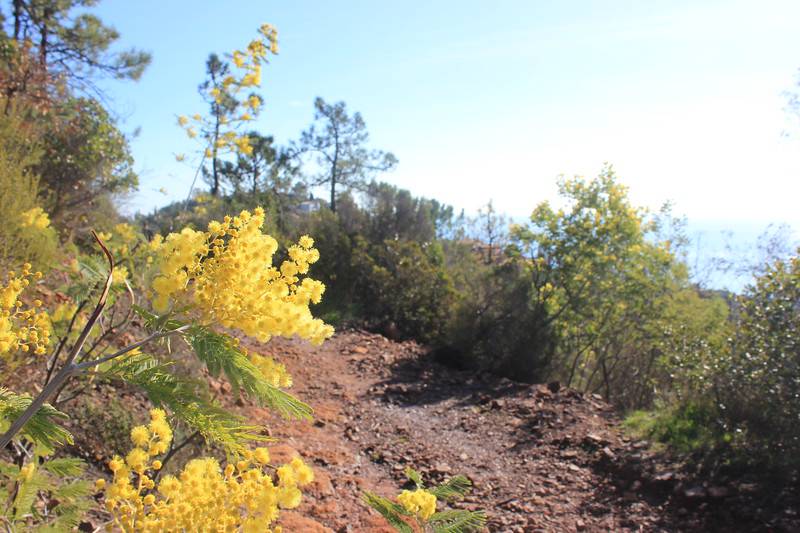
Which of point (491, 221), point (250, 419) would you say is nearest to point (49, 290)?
point (250, 419)

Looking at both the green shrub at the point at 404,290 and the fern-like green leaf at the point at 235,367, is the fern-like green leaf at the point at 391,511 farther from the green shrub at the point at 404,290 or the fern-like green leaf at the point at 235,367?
the green shrub at the point at 404,290

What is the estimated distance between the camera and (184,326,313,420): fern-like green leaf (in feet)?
3.77

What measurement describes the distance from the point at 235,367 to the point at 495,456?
16.7 ft

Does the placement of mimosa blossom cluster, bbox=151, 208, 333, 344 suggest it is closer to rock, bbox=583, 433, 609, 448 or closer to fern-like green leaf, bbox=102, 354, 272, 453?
fern-like green leaf, bbox=102, 354, 272, 453

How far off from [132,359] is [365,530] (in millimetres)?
2993

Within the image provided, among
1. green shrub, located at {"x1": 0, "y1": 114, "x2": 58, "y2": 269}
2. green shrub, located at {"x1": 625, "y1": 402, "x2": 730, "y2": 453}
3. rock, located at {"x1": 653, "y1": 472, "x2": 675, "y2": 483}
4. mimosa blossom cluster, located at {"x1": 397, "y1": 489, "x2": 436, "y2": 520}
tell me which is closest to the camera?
mimosa blossom cluster, located at {"x1": 397, "y1": 489, "x2": 436, "y2": 520}

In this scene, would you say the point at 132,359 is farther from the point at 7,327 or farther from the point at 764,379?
the point at 764,379

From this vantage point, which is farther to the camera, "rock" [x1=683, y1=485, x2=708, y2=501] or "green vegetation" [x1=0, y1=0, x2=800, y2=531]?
"rock" [x1=683, y1=485, x2=708, y2=501]

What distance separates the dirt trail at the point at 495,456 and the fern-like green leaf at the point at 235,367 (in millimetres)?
2458

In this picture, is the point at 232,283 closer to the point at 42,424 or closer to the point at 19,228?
the point at 42,424


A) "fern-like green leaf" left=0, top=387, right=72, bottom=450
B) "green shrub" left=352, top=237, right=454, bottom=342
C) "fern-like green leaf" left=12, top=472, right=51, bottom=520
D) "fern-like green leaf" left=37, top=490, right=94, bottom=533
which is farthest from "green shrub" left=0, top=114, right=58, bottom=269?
"green shrub" left=352, top=237, right=454, bottom=342

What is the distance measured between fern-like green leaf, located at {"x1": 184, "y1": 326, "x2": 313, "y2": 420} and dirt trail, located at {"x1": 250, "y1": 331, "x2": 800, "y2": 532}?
2458 mm

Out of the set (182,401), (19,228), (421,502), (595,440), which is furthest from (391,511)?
(595,440)

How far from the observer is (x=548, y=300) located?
8734mm
